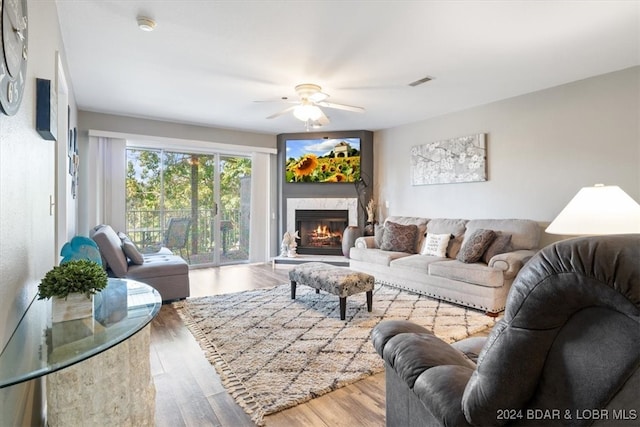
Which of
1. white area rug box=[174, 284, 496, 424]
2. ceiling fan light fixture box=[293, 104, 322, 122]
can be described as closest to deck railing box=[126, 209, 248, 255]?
white area rug box=[174, 284, 496, 424]

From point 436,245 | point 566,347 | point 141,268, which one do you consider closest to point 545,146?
point 436,245

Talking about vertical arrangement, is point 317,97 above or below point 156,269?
above

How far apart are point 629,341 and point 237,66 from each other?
11.4 ft

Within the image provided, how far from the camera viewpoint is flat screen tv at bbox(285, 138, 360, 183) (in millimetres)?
6197

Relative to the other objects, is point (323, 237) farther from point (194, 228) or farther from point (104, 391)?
point (104, 391)

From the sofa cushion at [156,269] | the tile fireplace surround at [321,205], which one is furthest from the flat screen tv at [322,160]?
the sofa cushion at [156,269]

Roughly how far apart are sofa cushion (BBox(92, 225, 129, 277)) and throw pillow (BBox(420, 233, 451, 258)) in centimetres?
380

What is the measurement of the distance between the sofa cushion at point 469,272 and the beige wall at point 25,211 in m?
3.57

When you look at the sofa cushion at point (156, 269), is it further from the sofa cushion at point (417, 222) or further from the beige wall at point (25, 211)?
the sofa cushion at point (417, 222)

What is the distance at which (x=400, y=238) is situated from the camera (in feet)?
16.0

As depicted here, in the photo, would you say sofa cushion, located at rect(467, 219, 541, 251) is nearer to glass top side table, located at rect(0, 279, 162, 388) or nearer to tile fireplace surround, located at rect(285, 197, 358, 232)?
tile fireplace surround, located at rect(285, 197, 358, 232)

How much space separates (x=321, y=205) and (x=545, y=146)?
12.0 ft

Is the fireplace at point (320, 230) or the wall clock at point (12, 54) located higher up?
the wall clock at point (12, 54)

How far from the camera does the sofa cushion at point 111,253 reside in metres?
3.50
